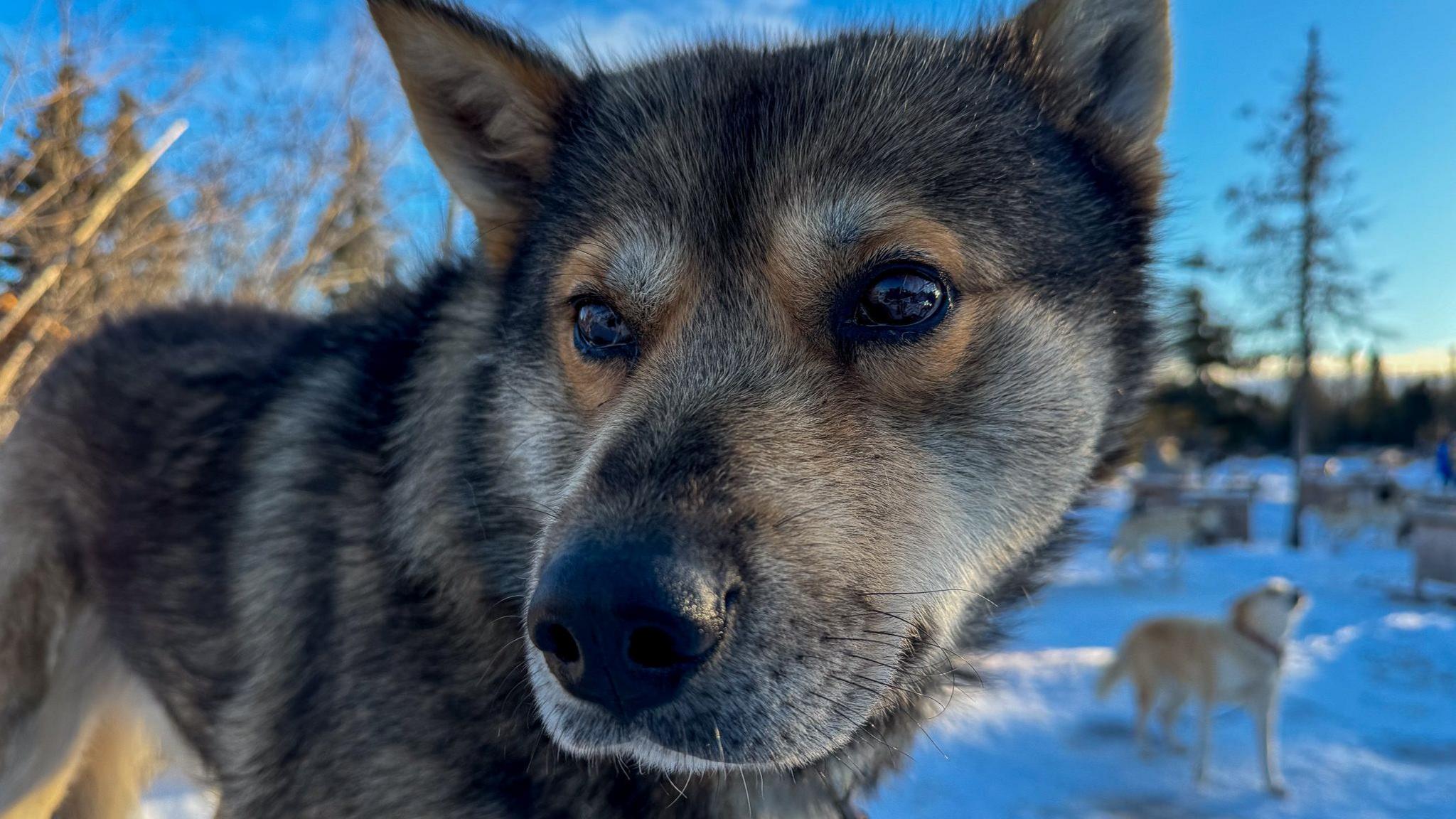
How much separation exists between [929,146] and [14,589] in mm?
2933

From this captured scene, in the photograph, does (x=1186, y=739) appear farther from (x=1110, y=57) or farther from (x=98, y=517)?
(x=98, y=517)

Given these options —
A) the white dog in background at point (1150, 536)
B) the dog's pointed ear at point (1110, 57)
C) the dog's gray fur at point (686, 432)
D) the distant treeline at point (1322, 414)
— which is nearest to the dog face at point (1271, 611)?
the dog's gray fur at point (686, 432)

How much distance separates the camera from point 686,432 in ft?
4.60

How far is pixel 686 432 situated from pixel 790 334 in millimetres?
343

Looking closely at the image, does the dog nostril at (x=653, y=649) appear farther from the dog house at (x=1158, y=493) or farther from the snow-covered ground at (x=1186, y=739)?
the dog house at (x=1158, y=493)

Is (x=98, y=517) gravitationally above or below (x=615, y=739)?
above

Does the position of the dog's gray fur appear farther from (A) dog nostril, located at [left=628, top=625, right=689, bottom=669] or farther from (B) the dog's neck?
(B) the dog's neck

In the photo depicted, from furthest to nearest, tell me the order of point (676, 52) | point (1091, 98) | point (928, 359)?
1. point (676, 52)
2. point (1091, 98)
3. point (928, 359)

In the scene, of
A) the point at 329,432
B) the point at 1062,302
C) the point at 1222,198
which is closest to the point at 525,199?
the point at 329,432

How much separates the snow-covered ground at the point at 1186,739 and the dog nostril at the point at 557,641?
1.27 metres

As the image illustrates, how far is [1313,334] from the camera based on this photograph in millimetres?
16078

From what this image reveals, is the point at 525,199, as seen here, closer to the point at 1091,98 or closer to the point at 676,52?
the point at 676,52

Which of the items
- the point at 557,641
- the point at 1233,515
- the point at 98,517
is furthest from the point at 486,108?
the point at 1233,515

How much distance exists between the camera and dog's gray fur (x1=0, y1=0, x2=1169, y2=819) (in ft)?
4.42
